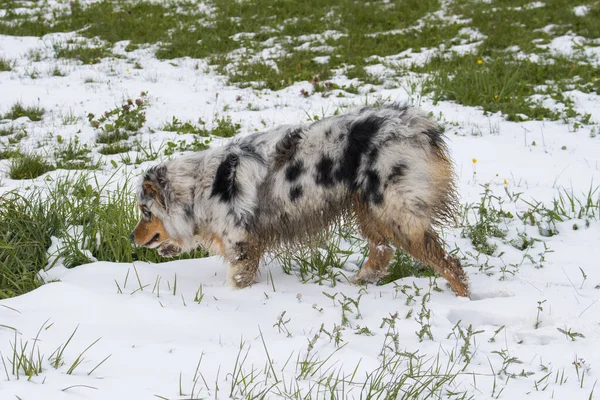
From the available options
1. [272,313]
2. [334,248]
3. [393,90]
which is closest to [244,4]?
[393,90]

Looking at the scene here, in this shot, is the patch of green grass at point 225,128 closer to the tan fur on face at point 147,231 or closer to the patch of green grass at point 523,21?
the tan fur on face at point 147,231

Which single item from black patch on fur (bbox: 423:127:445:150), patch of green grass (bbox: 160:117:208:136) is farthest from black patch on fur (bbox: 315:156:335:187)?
patch of green grass (bbox: 160:117:208:136)

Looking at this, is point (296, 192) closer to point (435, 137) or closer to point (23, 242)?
point (435, 137)

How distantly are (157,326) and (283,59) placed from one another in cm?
746

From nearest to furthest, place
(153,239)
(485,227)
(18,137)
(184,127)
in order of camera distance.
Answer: (153,239), (485,227), (18,137), (184,127)

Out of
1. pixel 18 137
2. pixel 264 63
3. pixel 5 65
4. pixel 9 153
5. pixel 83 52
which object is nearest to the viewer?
pixel 9 153

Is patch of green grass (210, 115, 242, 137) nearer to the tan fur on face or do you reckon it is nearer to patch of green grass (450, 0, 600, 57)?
the tan fur on face

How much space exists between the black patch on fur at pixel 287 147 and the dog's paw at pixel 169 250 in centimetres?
102

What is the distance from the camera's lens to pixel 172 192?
3.71 metres

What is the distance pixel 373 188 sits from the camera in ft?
11.0

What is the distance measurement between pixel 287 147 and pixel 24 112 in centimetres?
552

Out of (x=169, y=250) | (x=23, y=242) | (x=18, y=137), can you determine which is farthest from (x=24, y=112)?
(x=169, y=250)

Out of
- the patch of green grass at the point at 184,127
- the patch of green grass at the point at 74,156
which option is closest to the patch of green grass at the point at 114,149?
the patch of green grass at the point at 74,156

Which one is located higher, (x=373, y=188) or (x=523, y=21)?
(x=523, y=21)
